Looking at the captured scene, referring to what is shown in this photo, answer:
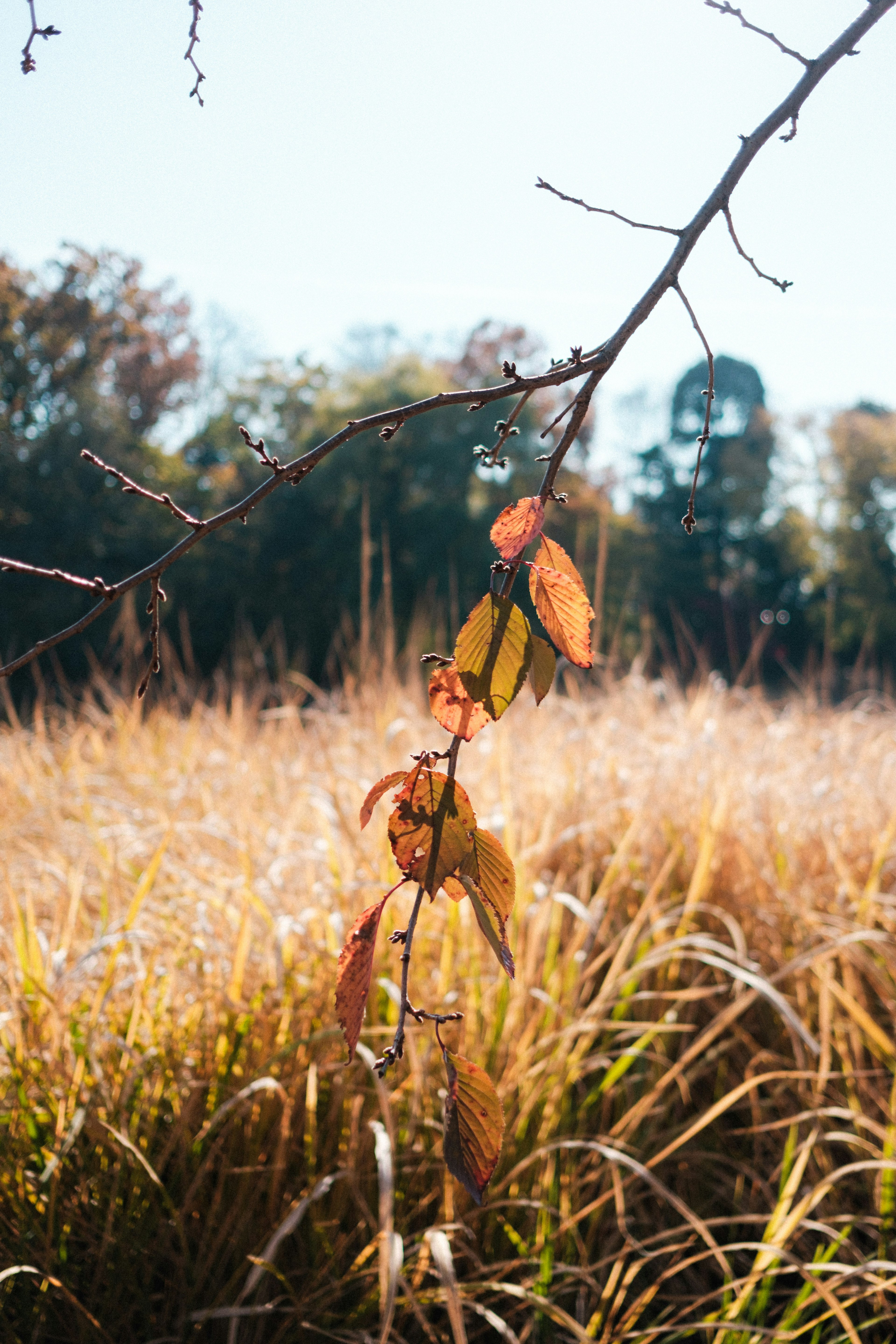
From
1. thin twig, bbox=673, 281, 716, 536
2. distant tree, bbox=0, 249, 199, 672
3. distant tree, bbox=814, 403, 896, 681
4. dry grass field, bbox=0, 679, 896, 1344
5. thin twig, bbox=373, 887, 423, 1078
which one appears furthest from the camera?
distant tree, bbox=814, 403, 896, 681

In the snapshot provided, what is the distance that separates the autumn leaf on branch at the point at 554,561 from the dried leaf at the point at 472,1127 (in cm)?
17

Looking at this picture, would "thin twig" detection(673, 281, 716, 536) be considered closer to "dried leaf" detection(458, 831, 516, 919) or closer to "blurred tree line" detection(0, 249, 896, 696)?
"dried leaf" detection(458, 831, 516, 919)

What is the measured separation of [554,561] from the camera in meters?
0.32

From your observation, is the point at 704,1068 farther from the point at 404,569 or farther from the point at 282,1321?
the point at 404,569

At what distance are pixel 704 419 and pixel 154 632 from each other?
28 centimetres

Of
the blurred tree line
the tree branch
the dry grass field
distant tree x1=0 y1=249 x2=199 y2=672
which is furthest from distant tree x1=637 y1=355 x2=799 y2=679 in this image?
the tree branch

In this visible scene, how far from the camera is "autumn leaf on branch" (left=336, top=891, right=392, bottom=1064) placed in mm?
290

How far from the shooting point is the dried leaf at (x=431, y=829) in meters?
0.28

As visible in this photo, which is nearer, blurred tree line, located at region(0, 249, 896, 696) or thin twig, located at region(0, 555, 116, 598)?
thin twig, located at region(0, 555, 116, 598)

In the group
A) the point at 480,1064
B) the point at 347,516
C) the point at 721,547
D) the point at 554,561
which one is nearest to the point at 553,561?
the point at 554,561

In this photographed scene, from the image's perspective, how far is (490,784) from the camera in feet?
7.31

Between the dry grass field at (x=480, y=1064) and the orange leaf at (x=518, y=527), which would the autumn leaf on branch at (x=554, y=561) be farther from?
the dry grass field at (x=480, y=1064)

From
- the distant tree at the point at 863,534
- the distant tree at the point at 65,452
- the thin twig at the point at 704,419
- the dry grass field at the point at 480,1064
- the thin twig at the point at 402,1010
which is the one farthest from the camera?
the distant tree at the point at 863,534

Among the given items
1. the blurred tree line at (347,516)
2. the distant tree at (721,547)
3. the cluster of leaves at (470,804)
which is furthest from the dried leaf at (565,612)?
the distant tree at (721,547)
